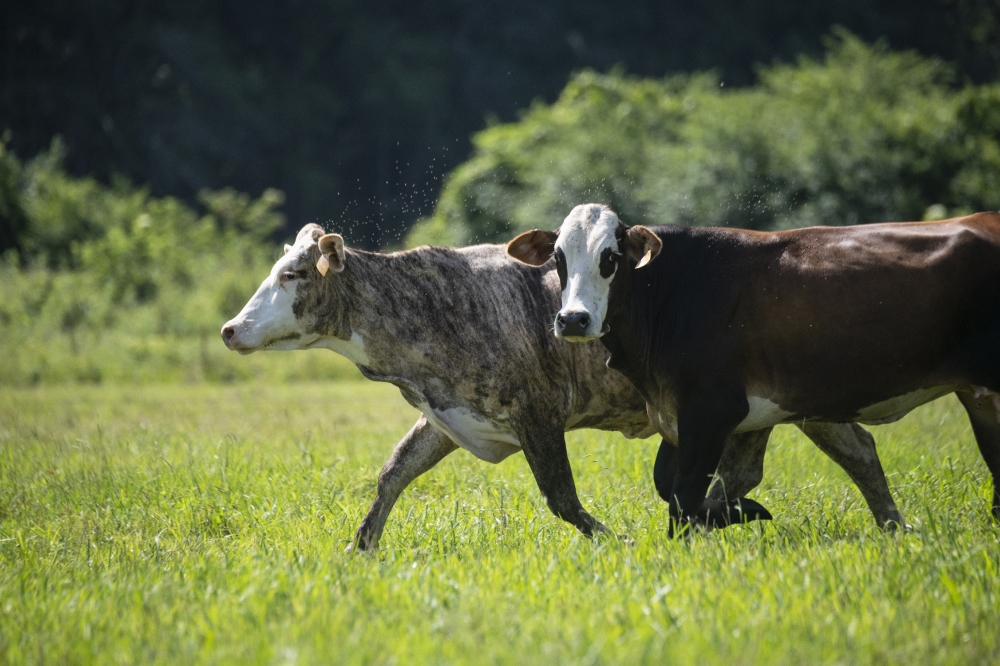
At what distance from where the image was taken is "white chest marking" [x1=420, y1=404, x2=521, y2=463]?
5.91 metres

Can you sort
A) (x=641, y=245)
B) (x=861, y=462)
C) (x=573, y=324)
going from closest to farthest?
(x=573, y=324) < (x=641, y=245) < (x=861, y=462)

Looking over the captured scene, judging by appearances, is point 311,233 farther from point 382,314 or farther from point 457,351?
point 457,351

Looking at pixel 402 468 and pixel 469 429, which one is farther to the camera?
pixel 402 468

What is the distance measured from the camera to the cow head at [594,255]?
535cm

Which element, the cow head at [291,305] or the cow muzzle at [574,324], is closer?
the cow muzzle at [574,324]

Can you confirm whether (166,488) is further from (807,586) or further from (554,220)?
(554,220)

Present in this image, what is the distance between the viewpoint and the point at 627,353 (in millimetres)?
5691

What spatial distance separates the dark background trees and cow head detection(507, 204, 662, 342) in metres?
34.3

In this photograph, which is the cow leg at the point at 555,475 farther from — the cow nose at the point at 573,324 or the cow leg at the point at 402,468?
the cow nose at the point at 573,324

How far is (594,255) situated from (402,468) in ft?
5.41

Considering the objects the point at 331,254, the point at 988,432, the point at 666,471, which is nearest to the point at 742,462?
the point at 666,471

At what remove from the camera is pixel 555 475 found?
5789mm

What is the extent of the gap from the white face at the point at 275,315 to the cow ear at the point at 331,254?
159mm

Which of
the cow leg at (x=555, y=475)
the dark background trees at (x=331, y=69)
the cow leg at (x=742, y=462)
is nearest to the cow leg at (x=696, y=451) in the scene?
the cow leg at (x=555, y=475)
